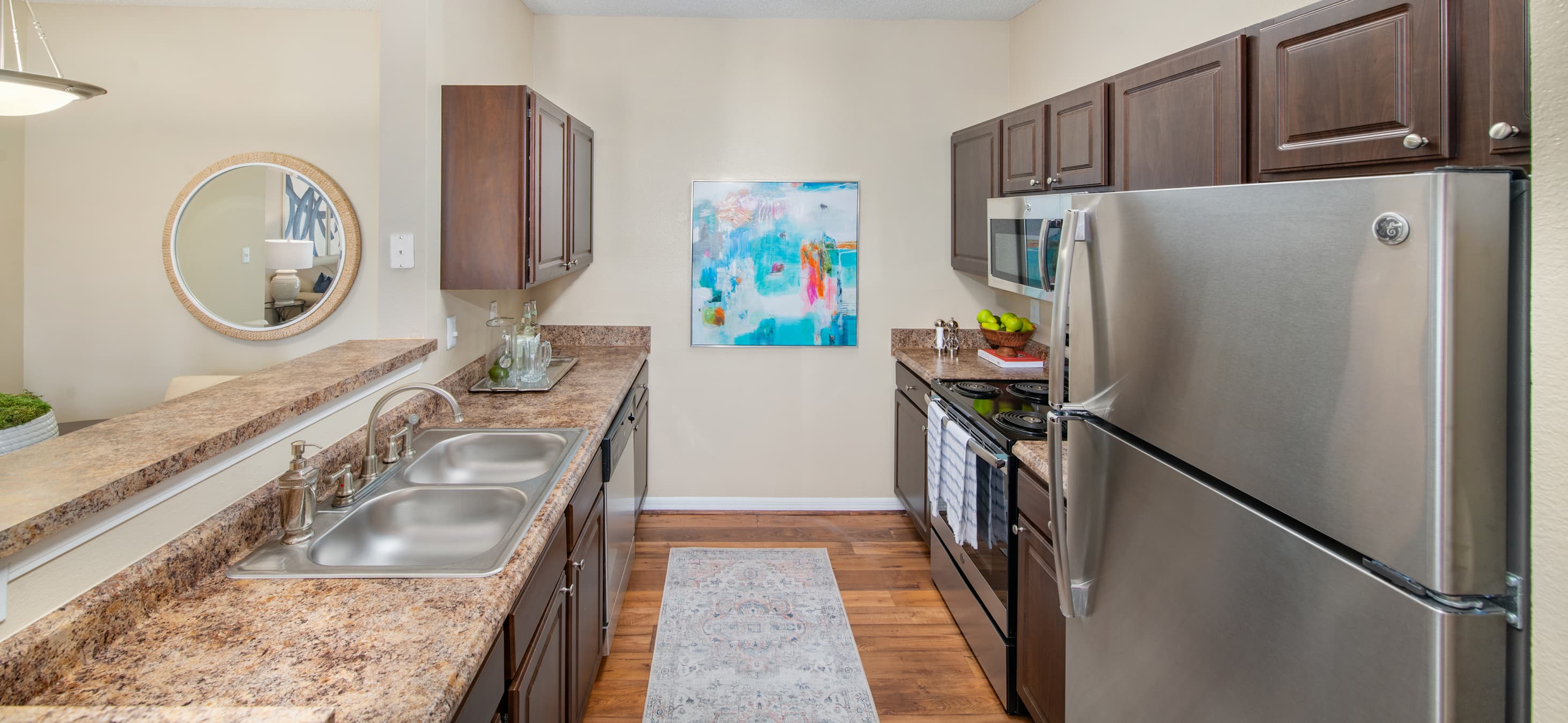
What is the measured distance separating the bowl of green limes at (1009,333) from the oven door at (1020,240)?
0.42 m

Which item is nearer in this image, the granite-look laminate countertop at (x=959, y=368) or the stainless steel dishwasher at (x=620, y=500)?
the stainless steel dishwasher at (x=620, y=500)

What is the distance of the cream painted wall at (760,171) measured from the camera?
394 centimetres

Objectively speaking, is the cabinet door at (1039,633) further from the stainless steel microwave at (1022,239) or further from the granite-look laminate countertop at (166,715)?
the granite-look laminate countertop at (166,715)

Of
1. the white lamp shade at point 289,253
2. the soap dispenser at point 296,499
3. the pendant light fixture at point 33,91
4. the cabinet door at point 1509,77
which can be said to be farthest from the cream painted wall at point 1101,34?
the white lamp shade at point 289,253

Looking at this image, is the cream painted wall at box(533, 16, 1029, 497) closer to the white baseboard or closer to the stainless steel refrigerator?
the white baseboard

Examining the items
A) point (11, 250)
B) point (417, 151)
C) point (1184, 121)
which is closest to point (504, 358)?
point (417, 151)

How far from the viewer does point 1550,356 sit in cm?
65

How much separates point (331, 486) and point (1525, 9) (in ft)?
7.80

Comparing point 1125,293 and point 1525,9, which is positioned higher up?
point 1525,9

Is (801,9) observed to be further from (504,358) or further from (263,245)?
(263,245)

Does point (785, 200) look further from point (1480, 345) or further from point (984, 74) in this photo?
point (1480, 345)

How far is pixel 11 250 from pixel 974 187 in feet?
15.1

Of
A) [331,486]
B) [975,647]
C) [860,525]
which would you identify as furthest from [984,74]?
[331,486]

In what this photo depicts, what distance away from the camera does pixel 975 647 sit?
103 inches
